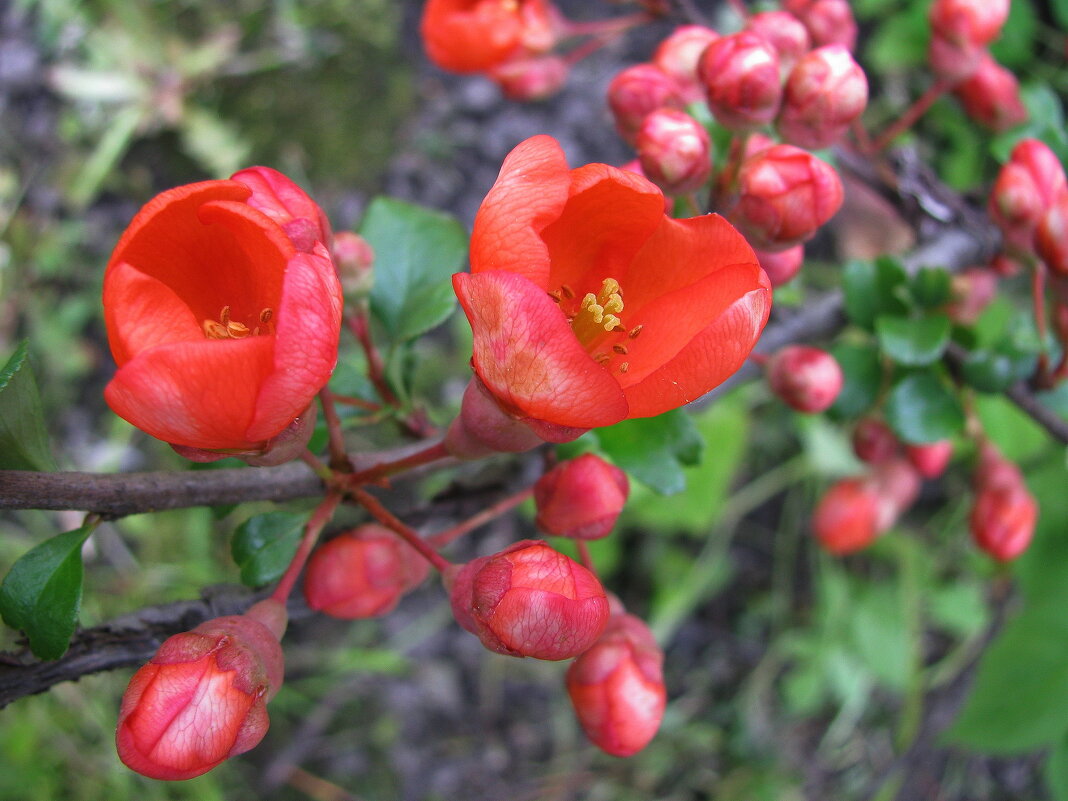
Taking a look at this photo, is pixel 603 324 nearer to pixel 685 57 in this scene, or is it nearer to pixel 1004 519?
pixel 685 57

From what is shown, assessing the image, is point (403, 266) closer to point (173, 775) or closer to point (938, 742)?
point (173, 775)

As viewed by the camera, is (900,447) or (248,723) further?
(900,447)

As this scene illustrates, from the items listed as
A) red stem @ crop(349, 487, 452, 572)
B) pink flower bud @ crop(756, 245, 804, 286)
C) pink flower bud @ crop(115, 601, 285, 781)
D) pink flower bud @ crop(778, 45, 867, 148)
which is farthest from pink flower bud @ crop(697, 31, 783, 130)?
pink flower bud @ crop(115, 601, 285, 781)

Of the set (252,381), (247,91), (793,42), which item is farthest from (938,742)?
(247,91)

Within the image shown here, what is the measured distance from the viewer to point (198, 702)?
65 centimetres

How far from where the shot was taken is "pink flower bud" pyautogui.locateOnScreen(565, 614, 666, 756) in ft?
2.74

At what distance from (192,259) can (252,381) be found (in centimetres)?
20

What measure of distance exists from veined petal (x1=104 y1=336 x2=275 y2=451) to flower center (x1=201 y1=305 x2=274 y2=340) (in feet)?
0.57

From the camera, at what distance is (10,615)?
74 cm

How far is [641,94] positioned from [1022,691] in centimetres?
147

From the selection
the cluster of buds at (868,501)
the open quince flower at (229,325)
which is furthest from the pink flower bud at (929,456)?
the open quince flower at (229,325)

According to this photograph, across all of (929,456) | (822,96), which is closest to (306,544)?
(822,96)

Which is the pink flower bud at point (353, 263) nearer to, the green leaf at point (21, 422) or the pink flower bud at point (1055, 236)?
the green leaf at point (21, 422)

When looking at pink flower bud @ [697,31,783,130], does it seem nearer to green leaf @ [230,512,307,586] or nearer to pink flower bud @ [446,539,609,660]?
pink flower bud @ [446,539,609,660]
